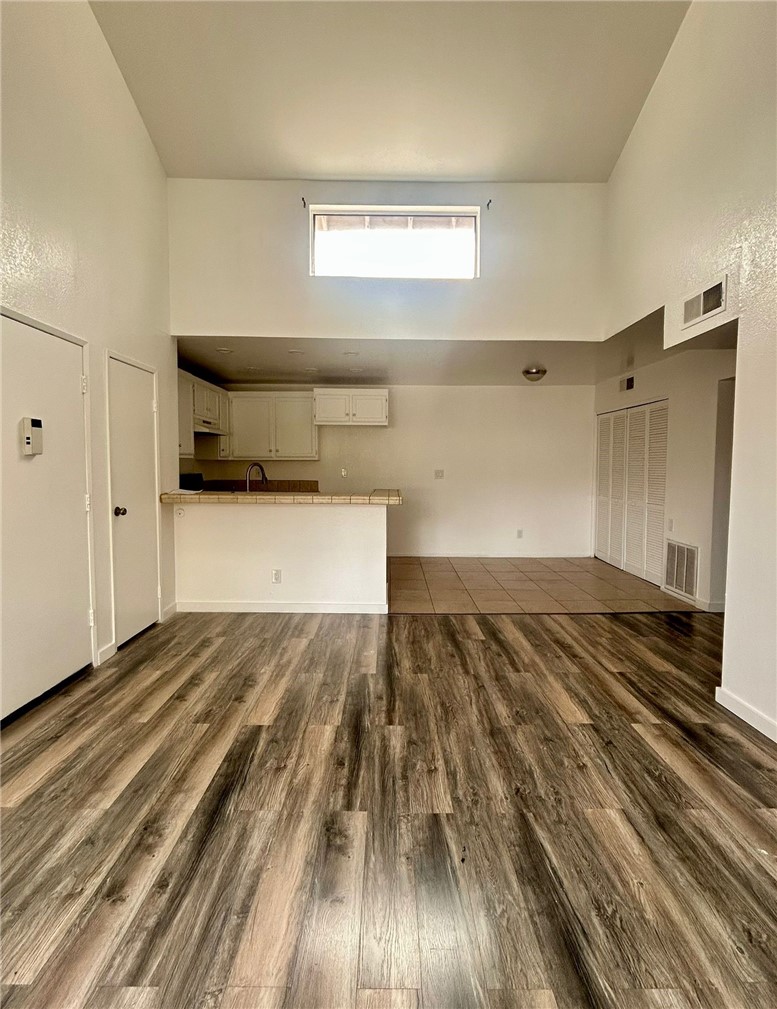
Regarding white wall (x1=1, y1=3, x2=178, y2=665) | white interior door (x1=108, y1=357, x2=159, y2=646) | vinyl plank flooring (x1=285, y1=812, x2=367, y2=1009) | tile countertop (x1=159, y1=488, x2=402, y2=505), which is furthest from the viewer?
tile countertop (x1=159, y1=488, x2=402, y2=505)

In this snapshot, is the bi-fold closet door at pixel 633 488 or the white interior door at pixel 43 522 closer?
the white interior door at pixel 43 522

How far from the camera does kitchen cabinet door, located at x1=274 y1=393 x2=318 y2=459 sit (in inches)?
251

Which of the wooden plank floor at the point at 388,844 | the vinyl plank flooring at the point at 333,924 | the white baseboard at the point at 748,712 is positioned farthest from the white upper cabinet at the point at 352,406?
the vinyl plank flooring at the point at 333,924

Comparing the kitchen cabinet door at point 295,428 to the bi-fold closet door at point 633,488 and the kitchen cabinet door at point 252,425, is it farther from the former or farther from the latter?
the bi-fold closet door at point 633,488

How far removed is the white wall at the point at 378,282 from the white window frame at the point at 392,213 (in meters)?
0.04

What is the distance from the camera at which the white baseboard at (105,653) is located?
3.13m

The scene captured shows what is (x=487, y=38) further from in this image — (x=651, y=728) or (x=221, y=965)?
(x=221, y=965)

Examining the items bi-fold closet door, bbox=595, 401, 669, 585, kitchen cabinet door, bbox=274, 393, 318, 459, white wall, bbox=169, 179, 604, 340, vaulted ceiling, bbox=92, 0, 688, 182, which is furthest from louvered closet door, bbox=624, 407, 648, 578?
kitchen cabinet door, bbox=274, 393, 318, 459

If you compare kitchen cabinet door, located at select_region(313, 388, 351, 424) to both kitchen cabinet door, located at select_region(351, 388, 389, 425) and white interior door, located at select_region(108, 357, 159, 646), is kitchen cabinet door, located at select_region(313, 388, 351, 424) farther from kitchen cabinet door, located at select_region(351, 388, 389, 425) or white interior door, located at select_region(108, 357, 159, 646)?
white interior door, located at select_region(108, 357, 159, 646)

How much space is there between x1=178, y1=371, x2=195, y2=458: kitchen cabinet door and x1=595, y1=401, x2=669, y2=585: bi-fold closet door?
493cm

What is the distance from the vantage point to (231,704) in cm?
259

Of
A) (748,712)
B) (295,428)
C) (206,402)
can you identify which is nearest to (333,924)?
(748,712)

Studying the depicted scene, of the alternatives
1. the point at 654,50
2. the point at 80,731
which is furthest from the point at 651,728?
the point at 654,50

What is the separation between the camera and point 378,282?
13.7ft
